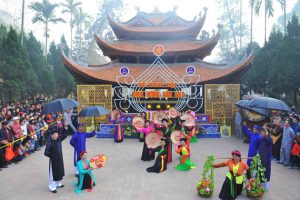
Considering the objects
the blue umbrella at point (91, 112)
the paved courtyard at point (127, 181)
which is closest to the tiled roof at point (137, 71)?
the paved courtyard at point (127, 181)

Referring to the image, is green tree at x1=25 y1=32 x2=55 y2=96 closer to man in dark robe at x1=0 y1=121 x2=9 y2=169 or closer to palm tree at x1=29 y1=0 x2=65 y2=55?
palm tree at x1=29 y1=0 x2=65 y2=55

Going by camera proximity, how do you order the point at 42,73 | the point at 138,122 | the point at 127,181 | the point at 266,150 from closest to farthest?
the point at 266,150
the point at 127,181
the point at 138,122
the point at 42,73

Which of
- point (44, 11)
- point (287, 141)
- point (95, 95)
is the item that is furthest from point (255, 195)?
point (44, 11)

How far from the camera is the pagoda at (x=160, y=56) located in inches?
723

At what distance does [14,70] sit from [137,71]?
990cm

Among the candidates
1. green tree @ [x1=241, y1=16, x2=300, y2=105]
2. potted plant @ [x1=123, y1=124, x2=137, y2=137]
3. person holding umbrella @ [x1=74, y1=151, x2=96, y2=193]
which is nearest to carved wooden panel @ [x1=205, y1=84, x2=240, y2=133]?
green tree @ [x1=241, y1=16, x2=300, y2=105]

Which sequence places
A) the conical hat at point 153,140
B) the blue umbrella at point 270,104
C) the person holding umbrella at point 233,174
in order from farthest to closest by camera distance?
the conical hat at point 153,140
the blue umbrella at point 270,104
the person holding umbrella at point 233,174

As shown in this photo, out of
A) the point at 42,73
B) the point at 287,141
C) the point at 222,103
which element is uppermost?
the point at 42,73

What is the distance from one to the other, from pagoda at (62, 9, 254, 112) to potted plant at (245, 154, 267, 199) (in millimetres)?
10982

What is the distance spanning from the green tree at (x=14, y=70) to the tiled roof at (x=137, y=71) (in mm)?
6058

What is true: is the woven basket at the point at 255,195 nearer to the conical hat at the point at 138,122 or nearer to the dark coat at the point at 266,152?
the dark coat at the point at 266,152

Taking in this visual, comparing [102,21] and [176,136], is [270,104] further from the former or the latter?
[102,21]

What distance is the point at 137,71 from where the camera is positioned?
64.5 feet

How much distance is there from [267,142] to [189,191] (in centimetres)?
242
